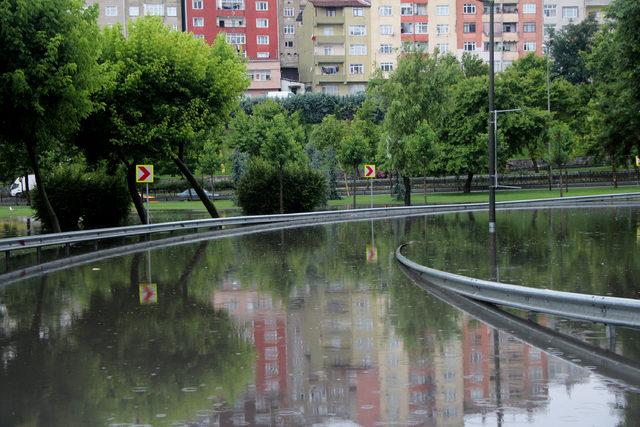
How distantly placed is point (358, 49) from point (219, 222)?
89.8 m

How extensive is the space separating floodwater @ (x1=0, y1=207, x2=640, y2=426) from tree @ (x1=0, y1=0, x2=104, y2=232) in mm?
8357

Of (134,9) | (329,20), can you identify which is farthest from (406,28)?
(134,9)

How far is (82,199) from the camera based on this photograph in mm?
46375

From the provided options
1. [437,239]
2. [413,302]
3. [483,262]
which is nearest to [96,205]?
[437,239]

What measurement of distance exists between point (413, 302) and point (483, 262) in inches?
300

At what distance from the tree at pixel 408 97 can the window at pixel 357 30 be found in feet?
212

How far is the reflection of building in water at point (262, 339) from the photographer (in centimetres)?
983

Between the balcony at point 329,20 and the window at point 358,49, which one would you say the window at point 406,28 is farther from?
the balcony at point 329,20

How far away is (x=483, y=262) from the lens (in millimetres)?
25141

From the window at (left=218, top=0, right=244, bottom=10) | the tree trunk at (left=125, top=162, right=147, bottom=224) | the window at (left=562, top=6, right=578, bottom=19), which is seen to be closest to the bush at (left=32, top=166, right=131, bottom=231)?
the tree trunk at (left=125, top=162, right=147, bottom=224)

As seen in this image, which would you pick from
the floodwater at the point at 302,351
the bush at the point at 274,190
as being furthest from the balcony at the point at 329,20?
the floodwater at the point at 302,351

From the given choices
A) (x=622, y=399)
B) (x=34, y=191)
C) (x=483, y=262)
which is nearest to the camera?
(x=622, y=399)

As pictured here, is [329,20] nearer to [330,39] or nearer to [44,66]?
[330,39]

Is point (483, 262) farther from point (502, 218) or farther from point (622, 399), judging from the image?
point (502, 218)
